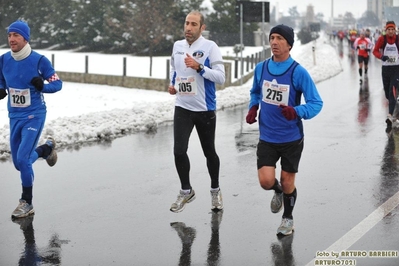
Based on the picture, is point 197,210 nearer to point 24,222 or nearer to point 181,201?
point 181,201

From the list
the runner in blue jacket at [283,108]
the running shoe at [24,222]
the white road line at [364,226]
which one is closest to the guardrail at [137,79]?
the white road line at [364,226]

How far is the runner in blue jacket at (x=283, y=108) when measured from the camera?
612 cm

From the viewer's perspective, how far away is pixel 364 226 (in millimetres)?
6582

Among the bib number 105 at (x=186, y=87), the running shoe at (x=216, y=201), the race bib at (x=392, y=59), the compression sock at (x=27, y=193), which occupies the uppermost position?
the race bib at (x=392, y=59)

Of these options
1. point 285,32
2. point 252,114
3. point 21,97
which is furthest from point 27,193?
point 285,32

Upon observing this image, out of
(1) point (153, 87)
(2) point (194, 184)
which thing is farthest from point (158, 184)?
(1) point (153, 87)

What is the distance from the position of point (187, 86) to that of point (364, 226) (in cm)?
205

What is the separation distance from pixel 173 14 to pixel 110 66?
8.67m

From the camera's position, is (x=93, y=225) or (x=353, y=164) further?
(x=353, y=164)

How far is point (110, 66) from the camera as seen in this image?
132 ft

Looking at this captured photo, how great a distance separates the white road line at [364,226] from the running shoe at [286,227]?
44 centimetres

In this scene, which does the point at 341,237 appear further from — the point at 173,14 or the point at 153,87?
the point at 173,14

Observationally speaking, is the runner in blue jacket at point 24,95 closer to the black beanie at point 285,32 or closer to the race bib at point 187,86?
the race bib at point 187,86

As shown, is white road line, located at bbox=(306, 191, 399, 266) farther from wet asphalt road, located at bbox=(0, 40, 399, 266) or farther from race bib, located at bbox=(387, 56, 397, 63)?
race bib, located at bbox=(387, 56, 397, 63)
